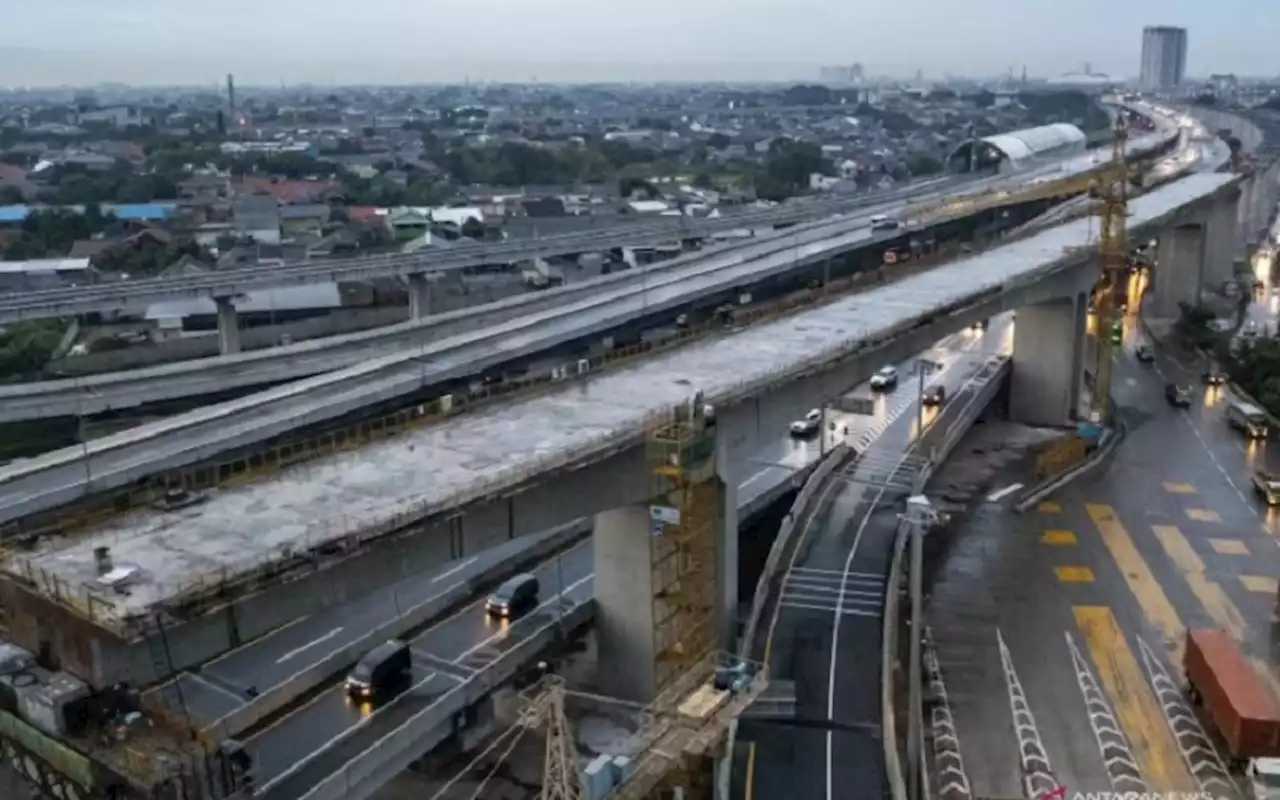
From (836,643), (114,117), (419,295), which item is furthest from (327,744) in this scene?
(114,117)

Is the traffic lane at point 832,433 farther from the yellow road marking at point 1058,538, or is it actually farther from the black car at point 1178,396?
the black car at point 1178,396

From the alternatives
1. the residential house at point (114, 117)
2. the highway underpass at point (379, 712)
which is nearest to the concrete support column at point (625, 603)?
the highway underpass at point (379, 712)

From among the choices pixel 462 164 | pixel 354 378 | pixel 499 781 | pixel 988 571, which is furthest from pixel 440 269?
pixel 462 164

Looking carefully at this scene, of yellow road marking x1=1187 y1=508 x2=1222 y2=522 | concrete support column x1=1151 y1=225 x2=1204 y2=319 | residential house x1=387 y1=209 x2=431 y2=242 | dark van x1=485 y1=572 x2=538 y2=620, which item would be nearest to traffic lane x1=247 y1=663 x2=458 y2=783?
dark van x1=485 y1=572 x2=538 y2=620

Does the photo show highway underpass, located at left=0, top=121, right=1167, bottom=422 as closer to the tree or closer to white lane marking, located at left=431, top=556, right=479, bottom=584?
the tree

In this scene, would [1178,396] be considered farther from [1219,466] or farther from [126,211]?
[126,211]

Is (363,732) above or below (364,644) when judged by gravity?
above
